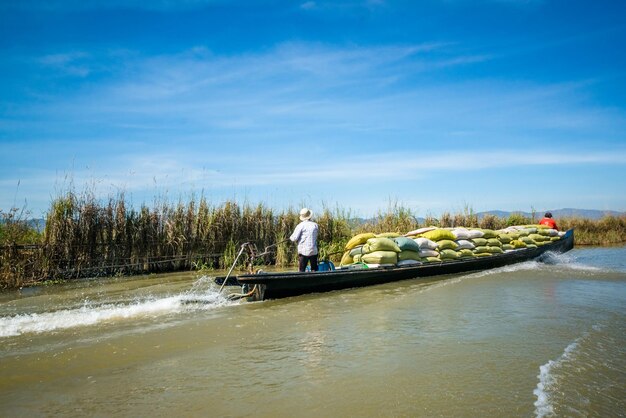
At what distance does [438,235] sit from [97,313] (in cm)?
800

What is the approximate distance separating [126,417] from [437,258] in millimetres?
8775

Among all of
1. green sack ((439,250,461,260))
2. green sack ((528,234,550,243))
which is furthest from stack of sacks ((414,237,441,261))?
green sack ((528,234,550,243))

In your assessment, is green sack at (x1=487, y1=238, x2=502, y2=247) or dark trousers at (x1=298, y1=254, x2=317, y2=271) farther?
green sack at (x1=487, y1=238, x2=502, y2=247)

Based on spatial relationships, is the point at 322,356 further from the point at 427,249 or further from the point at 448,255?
the point at 448,255

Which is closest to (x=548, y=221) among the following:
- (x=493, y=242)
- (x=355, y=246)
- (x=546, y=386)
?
(x=493, y=242)

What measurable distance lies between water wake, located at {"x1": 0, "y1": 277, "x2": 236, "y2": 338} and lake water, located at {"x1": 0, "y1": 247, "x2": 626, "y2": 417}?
3cm

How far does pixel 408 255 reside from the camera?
1011 centimetres

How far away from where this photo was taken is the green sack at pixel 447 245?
35.8 ft

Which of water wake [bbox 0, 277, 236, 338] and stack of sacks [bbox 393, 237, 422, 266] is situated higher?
stack of sacks [bbox 393, 237, 422, 266]

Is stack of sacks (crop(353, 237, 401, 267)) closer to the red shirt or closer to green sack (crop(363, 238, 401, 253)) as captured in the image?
green sack (crop(363, 238, 401, 253))

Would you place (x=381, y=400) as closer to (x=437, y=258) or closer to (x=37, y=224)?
(x=437, y=258)

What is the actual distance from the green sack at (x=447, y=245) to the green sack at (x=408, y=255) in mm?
950

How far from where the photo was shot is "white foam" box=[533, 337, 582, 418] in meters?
3.10

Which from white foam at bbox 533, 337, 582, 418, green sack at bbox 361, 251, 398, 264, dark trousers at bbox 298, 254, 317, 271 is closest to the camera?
white foam at bbox 533, 337, 582, 418
